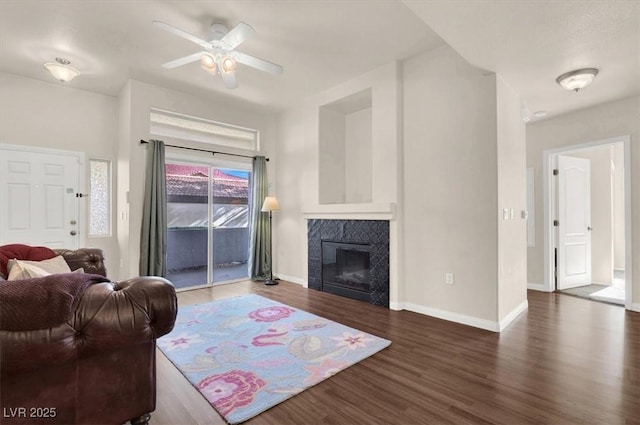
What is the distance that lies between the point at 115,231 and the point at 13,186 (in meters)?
1.34

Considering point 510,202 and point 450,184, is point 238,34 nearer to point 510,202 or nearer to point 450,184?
point 450,184

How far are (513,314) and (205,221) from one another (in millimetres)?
4694

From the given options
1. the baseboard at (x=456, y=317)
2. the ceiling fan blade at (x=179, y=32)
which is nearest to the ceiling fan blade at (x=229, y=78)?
the ceiling fan blade at (x=179, y=32)

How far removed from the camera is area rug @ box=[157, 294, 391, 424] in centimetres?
205

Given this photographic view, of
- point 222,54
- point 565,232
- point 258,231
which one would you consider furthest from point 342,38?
point 565,232

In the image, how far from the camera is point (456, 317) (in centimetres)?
345

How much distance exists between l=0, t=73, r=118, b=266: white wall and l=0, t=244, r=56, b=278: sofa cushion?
87.4 inches

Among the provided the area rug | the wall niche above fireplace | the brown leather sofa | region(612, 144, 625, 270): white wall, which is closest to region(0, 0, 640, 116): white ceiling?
the wall niche above fireplace

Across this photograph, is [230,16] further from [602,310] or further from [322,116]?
[602,310]

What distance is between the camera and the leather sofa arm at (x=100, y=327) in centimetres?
128

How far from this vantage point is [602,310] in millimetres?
3850

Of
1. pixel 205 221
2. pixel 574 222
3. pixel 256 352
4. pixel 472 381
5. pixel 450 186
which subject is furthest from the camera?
pixel 205 221

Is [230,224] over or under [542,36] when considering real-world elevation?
under

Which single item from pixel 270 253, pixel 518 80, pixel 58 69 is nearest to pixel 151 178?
pixel 58 69
